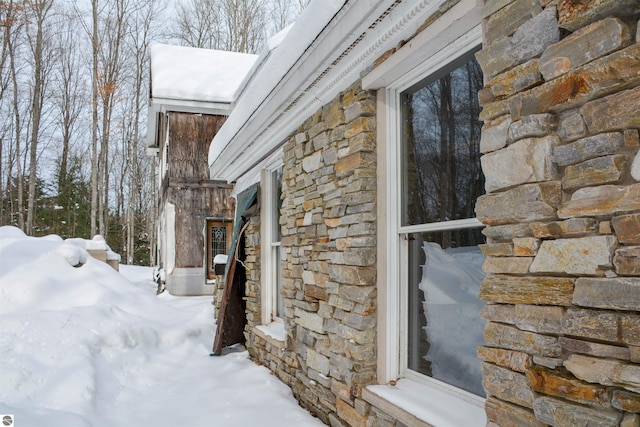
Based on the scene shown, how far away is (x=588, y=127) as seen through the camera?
1229 mm

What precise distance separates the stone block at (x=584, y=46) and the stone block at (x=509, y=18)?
0.16 metres

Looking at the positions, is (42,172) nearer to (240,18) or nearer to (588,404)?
(240,18)

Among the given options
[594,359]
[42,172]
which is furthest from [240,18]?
[594,359]

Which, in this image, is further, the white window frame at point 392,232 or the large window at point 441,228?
the white window frame at point 392,232

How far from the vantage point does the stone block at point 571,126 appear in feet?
4.09

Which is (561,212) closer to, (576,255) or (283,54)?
(576,255)

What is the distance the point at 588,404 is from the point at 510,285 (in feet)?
1.29

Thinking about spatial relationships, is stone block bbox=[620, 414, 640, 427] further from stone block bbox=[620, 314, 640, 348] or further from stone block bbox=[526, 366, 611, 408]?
stone block bbox=[620, 314, 640, 348]

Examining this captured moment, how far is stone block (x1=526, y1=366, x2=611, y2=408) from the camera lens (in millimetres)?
1171

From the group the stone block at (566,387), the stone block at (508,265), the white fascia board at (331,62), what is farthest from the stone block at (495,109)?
the stone block at (566,387)

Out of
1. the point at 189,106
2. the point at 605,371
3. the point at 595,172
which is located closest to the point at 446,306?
the point at 605,371

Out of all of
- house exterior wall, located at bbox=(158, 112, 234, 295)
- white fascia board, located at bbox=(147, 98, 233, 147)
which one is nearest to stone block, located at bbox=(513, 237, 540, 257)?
white fascia board, located at bbox=(147, 98, 233, 147)

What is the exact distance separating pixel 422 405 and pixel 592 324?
3.43 ft

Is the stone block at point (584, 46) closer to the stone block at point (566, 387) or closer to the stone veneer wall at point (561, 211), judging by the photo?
the stone veneer wall at point (561, 211)
